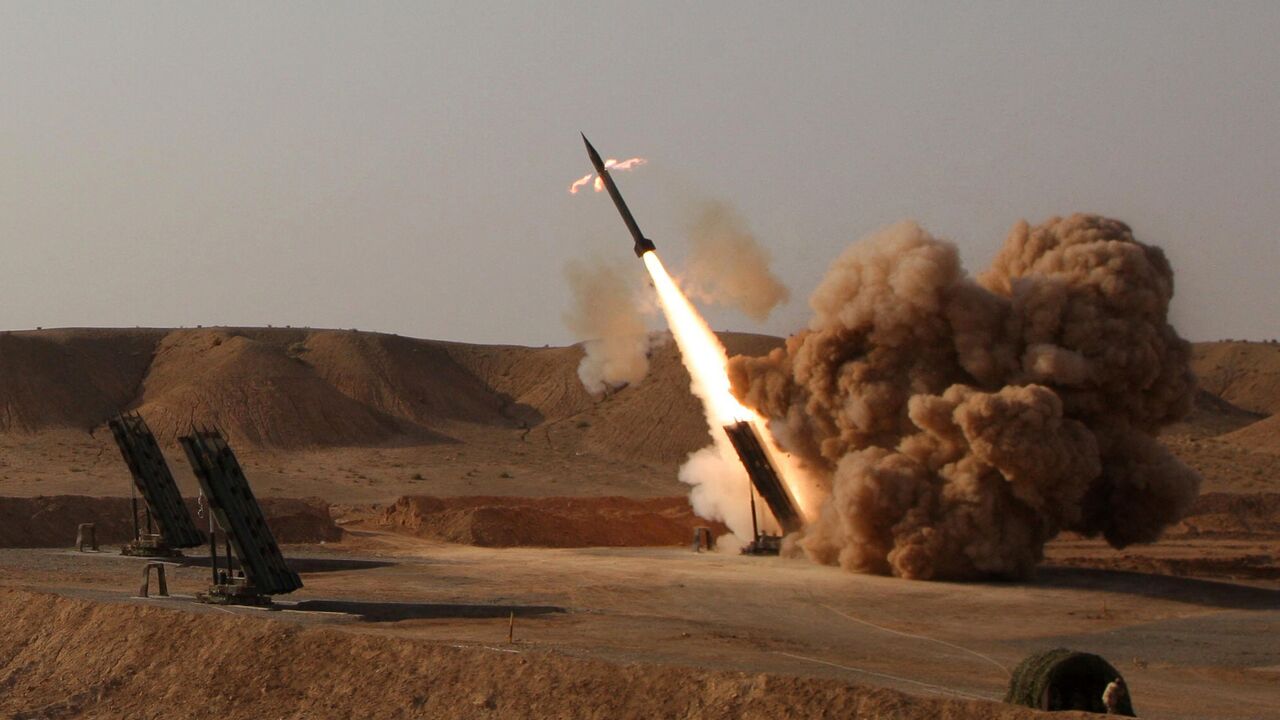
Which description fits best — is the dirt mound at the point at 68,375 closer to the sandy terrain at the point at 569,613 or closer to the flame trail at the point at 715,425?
the sandy terrain at the point at 569,613

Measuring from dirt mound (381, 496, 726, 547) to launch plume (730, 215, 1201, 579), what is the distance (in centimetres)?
1093

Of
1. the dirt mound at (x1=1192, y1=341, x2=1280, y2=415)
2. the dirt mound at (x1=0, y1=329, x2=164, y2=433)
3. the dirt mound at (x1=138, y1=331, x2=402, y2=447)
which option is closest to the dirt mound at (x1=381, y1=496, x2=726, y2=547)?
the dirt mound at (x1=138, y1=331, x2=402, y2=447)

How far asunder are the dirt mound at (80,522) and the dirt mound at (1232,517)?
25548mm

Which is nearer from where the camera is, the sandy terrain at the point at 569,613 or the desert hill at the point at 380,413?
the sandy terrain at the point at 569,613

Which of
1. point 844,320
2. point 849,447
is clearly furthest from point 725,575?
point 844,320

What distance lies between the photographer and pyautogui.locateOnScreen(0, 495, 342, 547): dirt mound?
39.1 meters

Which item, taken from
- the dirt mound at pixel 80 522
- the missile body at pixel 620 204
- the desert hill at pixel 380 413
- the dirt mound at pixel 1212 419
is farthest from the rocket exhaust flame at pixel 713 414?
the dirt mound at pixel 1212 419

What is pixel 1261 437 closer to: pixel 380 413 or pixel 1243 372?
pixel 1243 372

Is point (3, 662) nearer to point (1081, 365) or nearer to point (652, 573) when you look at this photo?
point (652, 573)

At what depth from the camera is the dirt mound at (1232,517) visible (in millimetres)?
45281

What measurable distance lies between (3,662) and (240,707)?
5.73 meters

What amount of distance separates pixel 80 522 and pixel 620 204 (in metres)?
18.7

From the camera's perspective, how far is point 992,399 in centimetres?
2823

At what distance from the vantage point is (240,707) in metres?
17.8
